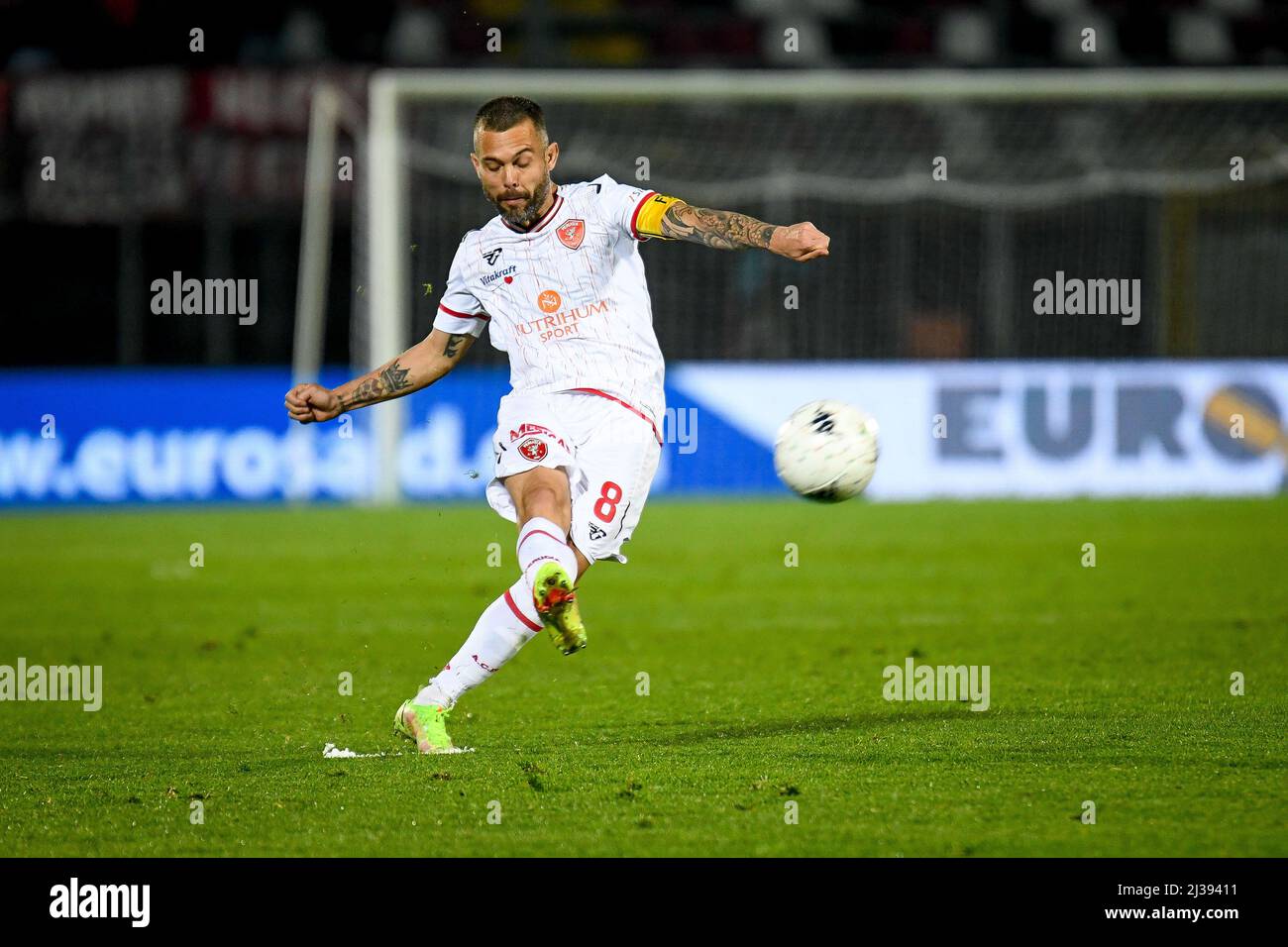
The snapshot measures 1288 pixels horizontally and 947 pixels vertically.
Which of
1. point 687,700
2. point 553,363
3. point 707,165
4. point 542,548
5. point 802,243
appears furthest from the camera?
point 707,165

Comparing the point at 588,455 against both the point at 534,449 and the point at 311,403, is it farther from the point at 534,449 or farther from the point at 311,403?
the point at 311,403

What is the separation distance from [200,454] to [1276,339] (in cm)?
1200

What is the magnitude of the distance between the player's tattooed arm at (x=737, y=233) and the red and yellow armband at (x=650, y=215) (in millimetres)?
23

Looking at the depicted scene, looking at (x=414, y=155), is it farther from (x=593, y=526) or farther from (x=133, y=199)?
(x=593, y=526)

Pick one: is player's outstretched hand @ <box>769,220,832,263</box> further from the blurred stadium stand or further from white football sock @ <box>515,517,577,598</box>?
the blurred stadium stand

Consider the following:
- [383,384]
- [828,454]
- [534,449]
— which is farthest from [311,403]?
[828,454]

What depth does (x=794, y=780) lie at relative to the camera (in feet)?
20.3

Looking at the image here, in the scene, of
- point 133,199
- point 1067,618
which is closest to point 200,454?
point 133,199

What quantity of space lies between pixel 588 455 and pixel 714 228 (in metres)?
0.96

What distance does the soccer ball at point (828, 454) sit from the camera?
6.76m

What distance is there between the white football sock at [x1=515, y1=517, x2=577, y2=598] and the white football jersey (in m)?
0.64

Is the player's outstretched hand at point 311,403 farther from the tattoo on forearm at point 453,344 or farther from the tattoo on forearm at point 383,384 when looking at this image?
the tattoo on forearm at point 453,344

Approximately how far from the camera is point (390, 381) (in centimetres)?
709

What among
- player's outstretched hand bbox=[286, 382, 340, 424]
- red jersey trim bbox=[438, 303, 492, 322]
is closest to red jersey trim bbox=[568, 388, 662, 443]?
red jersey trim bbox=[438, 303, 492, 322]
